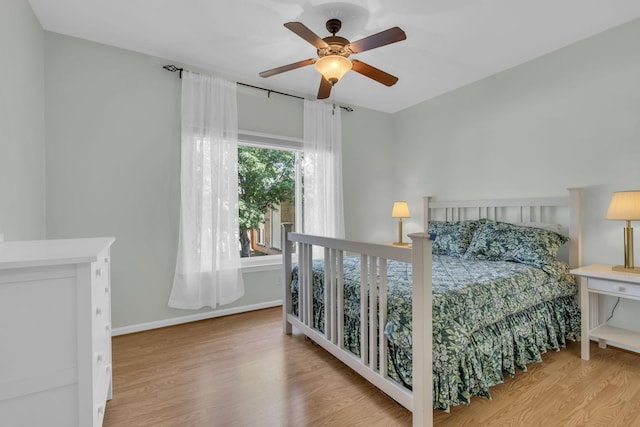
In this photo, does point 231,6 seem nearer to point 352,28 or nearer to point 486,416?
point 352,28

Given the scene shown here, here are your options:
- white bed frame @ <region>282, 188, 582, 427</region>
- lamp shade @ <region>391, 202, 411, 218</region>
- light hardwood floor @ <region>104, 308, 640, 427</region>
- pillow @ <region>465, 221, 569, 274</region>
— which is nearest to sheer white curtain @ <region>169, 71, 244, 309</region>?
light hardwood floor @ <region>104, 308, 640, 427</region>

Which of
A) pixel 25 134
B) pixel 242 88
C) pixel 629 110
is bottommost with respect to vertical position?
pixel 25 134

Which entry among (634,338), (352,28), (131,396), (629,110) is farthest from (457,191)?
(131,396)

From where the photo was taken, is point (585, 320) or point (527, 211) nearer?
point (585, 320)

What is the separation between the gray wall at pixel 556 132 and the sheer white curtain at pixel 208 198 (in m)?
2.60

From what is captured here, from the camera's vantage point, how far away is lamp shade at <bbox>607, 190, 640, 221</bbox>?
2162mm

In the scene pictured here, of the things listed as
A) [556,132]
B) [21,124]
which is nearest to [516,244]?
[556,132]

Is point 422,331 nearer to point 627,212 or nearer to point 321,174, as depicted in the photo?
point 627,212

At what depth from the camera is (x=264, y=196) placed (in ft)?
12.3

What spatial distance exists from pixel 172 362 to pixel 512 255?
9.47 ft

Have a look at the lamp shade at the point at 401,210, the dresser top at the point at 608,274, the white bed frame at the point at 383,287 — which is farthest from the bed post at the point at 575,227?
the lamp shade at the point at 401,210

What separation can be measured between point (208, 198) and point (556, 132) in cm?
340

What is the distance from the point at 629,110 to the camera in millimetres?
2490

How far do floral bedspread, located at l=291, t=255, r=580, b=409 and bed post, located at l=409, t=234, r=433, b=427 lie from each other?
9 cm
